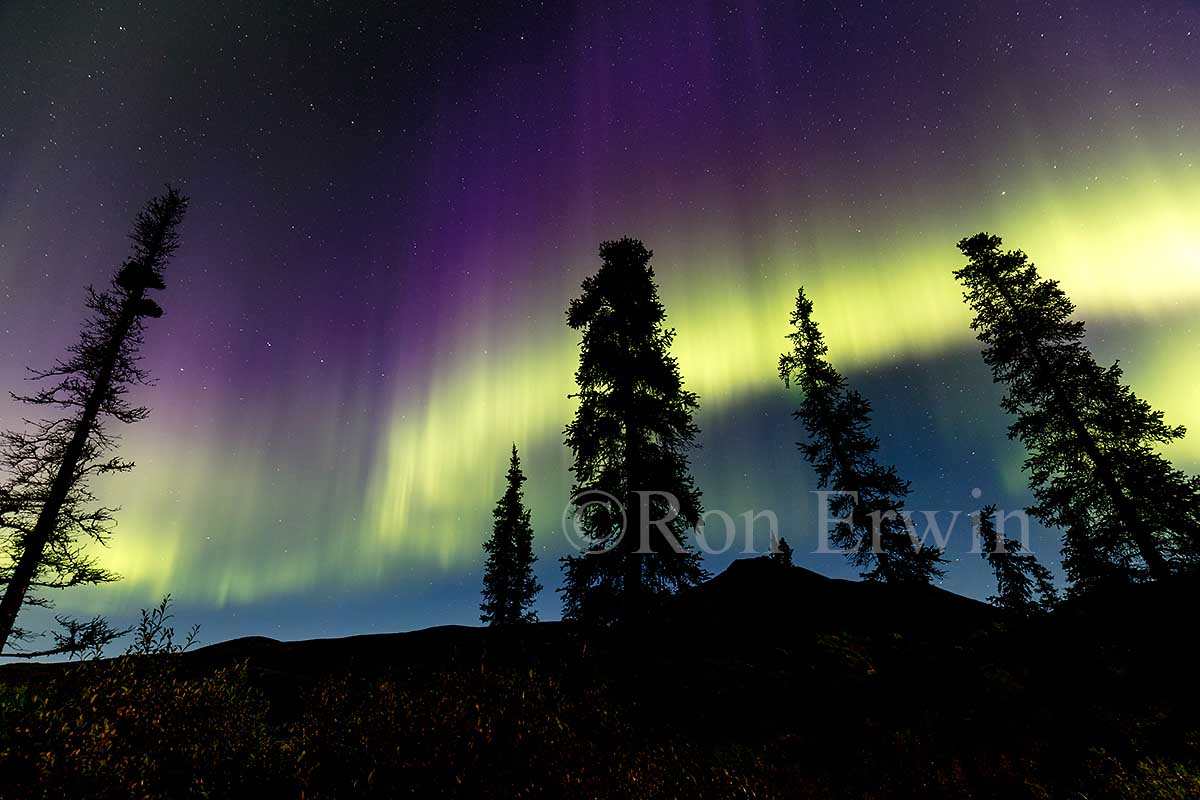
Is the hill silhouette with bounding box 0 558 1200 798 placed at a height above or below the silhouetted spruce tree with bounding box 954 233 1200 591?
below

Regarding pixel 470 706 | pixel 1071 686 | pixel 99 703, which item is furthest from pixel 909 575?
pixel 99 703

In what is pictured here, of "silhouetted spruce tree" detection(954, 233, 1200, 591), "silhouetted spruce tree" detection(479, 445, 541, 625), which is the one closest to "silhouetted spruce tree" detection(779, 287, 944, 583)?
"silhouetted spruce tree" detection(954, 233, 1200, 591)

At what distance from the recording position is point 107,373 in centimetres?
1541

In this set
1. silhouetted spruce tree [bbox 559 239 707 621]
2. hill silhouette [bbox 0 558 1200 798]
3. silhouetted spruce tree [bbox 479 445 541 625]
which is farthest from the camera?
silhouetted spruce tree [bbox 479 445 541 625]

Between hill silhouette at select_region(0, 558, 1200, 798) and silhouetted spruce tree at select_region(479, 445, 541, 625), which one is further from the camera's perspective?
silhouetted spruce tree at select_region(479, 445, 541, 625)

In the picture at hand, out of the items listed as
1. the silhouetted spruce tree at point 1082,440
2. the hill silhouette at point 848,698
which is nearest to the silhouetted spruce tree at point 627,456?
the hill silhouette at point 848,698

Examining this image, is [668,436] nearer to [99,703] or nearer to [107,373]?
[99,703]

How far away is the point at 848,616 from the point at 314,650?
53.6ft

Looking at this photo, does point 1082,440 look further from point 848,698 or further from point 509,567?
point 509,567

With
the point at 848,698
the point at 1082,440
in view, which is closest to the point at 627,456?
the point at 848,698

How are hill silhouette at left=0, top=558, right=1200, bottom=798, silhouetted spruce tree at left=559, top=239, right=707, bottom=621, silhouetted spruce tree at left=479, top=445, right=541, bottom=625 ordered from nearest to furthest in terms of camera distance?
hill silhouette at left=0, top=558, right=1200, bottom=798 < silhouetted spruce tree at left=559, top=239, right=707, bottom=621 < silhouetted spruce tree at left=479, top=445, right=541, bottom=625

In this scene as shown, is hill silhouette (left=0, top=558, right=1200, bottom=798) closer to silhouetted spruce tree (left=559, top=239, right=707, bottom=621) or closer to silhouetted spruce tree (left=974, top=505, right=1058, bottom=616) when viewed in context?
silhouetted spruce tree (left=559, top=239, right=707, bottom=621)

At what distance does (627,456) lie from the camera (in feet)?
49.0

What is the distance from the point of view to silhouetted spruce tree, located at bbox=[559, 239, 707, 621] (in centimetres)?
1426
